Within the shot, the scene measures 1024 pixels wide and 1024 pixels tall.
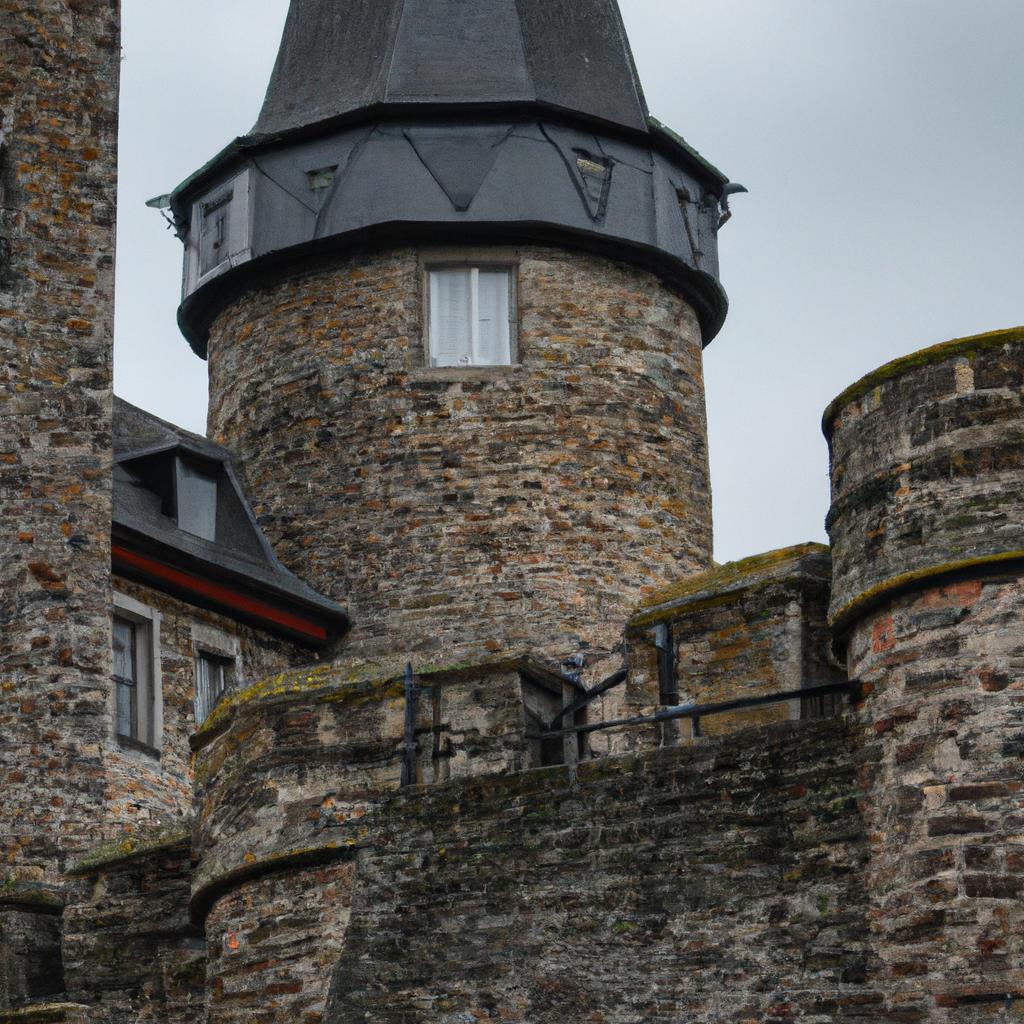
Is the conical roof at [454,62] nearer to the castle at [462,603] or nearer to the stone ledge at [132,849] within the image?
the castle at [462,603]

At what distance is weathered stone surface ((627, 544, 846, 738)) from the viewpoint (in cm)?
1215

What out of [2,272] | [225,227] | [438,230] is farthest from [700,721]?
[225,227]

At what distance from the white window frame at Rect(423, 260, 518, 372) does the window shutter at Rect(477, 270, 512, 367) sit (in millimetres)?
15

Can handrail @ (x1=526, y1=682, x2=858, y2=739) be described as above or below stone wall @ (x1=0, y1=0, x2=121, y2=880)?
below

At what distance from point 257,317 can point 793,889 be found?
10.3 metres

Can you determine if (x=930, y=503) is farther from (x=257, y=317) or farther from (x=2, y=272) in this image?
(x=257, y=317)

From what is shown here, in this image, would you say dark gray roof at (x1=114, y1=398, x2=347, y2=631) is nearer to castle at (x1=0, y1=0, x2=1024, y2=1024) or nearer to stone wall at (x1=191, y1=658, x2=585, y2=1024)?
castle at (x1=0, y1=0, x2=1024, y2=1024)

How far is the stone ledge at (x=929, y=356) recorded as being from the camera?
36.0 ft

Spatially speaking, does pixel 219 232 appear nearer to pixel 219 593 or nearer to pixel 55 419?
pixel 219 593

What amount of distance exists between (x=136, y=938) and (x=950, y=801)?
5.41m

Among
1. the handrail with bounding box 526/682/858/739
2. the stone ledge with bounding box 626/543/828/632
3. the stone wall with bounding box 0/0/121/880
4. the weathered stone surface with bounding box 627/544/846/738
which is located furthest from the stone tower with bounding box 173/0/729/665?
the handrail with bounding box 526/682/858/739

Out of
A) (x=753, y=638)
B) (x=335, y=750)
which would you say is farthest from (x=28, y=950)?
(x=753, y=638)

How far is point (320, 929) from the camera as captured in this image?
40.8ft

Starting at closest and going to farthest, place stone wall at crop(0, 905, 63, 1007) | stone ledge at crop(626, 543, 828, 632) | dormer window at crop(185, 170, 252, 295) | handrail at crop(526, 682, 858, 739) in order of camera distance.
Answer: handrail at crop(526, 682, 858, 739) → stone ledge at crop(626, 543, 828, 632) → stone wall at crop(0, 905, 63, 1007) → dormer window at crop(185, 170, 252, 295)
